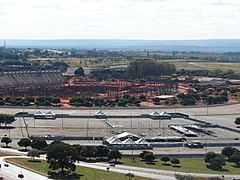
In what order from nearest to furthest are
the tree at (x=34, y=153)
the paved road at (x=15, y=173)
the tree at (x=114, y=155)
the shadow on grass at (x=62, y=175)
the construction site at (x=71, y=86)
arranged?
the paved road at (x=15, y=173) < the shadow on grass at (x=62, y=175) < the tree at (x=34, y=153) < the tree at (x=114, y=155) < the construction site at (x=71, y=86)

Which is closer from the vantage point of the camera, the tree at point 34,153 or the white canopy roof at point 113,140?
the tree at point 34,153

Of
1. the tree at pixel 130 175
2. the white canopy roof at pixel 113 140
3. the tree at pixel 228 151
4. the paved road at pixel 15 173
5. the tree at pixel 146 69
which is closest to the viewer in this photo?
the paved road at pixel 15 173

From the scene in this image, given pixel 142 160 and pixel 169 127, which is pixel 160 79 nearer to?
pixel 169 127

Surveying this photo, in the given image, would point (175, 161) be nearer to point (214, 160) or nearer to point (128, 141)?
point (214, 160)

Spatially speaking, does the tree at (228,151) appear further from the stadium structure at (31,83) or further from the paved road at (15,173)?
the stadium structure at (31,83)

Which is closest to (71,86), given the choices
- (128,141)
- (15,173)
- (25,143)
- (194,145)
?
(128,141)

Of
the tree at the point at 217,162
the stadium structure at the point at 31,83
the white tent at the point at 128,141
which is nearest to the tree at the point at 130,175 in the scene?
the tree at the point at 217,162

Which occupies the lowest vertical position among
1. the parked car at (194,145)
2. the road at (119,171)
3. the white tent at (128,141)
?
the road at (119,171)
